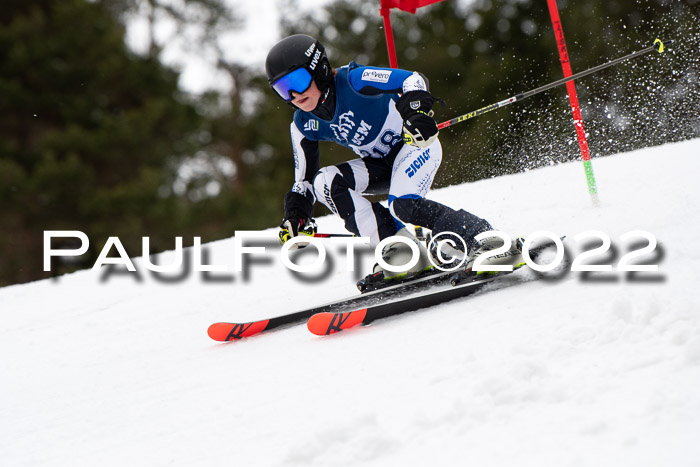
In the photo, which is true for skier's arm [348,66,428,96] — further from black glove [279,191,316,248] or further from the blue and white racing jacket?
black glove [279,191,316,248]

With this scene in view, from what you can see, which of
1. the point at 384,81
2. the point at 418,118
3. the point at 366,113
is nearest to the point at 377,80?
the point at 384,81

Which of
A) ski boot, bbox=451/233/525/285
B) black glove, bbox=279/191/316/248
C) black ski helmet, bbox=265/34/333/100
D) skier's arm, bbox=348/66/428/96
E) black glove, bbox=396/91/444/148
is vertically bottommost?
ski boot, bbox=451/233/525/285

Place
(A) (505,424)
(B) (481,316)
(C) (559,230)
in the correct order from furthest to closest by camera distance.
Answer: (C) (559,230), (B) (481,316), (A) (505,424)

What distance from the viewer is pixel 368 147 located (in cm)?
357

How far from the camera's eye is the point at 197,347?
3461 mm

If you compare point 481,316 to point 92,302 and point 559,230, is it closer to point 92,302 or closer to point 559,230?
point 559,230

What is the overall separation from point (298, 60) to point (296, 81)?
101mm

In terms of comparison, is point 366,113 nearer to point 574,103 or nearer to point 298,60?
point 298,60

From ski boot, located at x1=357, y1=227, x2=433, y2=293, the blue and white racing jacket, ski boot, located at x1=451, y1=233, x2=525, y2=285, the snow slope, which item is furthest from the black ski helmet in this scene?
the snow slope

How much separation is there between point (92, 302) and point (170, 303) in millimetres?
958

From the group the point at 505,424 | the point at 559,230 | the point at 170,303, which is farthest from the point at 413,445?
the point at 170,303

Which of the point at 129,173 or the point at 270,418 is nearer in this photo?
the point at 270,418

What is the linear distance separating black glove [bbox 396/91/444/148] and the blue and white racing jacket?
7cm

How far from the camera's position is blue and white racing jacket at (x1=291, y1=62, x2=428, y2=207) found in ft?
10.9
